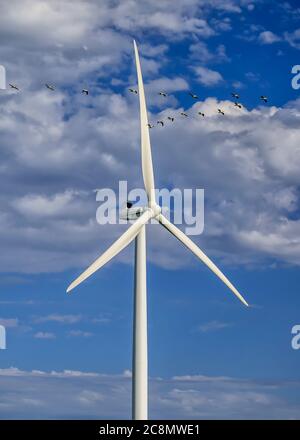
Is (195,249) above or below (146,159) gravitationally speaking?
below

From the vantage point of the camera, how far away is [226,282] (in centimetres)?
8356

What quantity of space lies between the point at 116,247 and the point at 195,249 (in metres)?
9.68

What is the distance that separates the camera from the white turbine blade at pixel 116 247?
72.6m

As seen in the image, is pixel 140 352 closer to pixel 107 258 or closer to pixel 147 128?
pixel 107 258

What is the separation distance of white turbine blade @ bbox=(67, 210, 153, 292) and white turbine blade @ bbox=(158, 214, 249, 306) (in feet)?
8.04

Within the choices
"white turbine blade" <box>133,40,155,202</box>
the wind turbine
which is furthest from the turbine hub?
"white turbine blade" <box>133,40,155,202</box>

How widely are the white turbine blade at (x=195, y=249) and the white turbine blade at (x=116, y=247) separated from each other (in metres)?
2.45

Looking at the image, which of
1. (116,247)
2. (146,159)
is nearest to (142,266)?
(116,247)

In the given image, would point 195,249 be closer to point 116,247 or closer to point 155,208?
point 155,208

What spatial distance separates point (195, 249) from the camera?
84250mm

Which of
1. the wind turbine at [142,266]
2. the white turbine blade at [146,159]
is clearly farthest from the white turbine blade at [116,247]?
the white turbine blade at [146,159]

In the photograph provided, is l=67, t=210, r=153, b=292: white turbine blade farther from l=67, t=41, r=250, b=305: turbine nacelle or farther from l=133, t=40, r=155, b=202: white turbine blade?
l=133, t=40, r=155, b=202: white turbine blade
